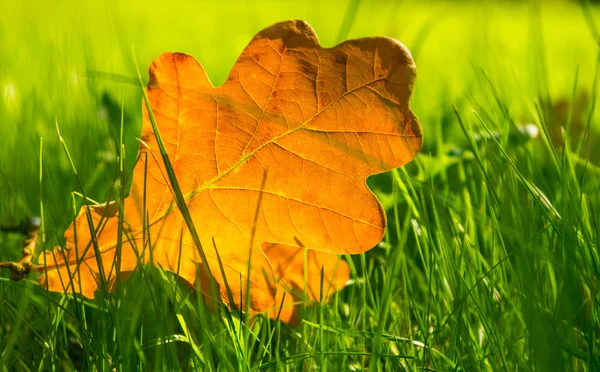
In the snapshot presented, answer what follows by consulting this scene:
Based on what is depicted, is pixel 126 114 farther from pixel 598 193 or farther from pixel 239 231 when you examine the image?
pixel 598 193

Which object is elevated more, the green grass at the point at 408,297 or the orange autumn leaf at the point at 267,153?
the orange autumn leaf at the point at 267,153

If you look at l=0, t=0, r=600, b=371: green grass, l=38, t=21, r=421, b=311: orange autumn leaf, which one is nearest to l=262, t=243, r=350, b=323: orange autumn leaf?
l=0, t=0, r=600, b=371: green grass

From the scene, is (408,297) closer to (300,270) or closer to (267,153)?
(300,270)

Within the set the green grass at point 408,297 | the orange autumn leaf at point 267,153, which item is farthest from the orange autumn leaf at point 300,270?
the orange autumn leaf at point 267,153

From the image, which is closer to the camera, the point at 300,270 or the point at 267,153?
the point at 267,153

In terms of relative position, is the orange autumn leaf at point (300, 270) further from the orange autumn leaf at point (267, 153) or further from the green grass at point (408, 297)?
the orange autumn leaf at point (267, 153)

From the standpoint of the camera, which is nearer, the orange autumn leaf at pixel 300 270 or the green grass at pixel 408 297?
the green grass at pixel 408 297

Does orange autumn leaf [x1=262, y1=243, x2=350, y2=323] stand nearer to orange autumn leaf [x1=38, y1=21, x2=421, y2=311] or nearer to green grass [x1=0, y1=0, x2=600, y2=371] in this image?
green grass [x1=0, y1=0, x2=600, y2=371]

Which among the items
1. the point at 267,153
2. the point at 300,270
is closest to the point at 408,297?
the point at 300,270
